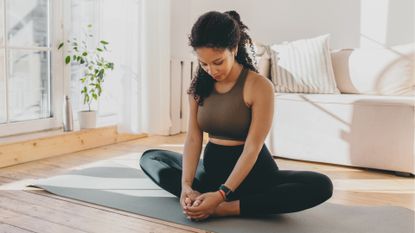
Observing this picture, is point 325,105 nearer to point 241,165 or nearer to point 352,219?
point 352,219

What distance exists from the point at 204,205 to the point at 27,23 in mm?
2029

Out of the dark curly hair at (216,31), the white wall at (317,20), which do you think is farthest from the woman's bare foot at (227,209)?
the white wall at (317,20)

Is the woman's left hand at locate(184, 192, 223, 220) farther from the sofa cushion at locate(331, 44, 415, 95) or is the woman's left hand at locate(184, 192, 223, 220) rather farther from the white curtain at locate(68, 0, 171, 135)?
the white curtain at locate(68, 0, 171, 135)

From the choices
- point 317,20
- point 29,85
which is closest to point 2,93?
point 29,85

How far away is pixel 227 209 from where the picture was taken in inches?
69.1

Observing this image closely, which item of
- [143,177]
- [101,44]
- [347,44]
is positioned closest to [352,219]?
[143,177]

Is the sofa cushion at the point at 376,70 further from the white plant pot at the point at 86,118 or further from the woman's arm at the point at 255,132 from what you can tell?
the white plant pot at the point at 86,118

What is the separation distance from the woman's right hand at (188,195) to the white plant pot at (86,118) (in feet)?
5.57

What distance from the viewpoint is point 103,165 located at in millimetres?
2709

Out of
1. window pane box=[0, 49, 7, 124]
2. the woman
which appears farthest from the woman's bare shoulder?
window pane box=[0, 49, 7, 124]

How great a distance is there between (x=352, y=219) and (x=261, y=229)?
407mm

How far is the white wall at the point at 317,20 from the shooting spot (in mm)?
3365

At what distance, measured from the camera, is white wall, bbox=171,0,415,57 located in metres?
3.37

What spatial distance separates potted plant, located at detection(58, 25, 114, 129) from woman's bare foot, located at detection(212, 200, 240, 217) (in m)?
1.81
